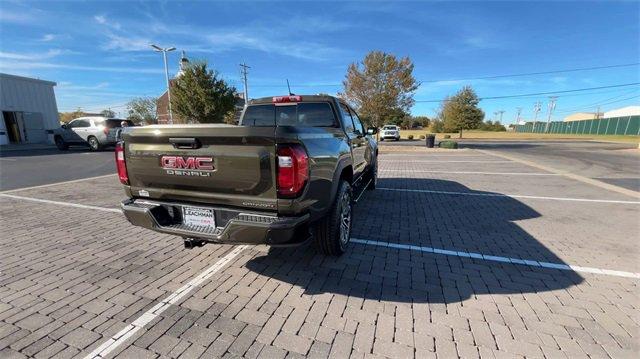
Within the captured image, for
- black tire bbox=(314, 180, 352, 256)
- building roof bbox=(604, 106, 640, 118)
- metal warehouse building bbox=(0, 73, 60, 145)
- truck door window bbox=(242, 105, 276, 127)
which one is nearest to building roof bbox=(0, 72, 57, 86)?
metal warehouse building bbox=(0, 73, 60, 145)

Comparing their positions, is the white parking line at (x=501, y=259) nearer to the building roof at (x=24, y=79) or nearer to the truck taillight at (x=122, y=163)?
the truck taillight at (x=122, y=163)

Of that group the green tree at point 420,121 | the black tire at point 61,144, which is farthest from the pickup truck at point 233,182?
the green tree at point 420,121

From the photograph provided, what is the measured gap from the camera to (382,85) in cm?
2597

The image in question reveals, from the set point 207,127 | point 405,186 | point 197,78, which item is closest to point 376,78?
point 197,78

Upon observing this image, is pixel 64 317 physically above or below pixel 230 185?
below

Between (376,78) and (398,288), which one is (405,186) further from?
(376,78)

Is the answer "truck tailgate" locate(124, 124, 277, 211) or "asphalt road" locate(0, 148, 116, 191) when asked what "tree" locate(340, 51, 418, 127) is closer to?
"asphalt road" locate(0, 148, 116, 191)

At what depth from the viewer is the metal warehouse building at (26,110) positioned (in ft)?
69.2

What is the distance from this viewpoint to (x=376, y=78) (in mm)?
25969

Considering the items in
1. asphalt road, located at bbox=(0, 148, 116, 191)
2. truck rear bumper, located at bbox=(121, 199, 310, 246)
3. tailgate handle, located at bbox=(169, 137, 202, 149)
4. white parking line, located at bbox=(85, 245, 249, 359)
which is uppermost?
tailgate handle, located at bbox=(169, 137, 202, 149)

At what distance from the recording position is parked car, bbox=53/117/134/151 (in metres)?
16.6

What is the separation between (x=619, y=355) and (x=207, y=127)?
3.57 meters

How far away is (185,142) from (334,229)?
5.75 feet

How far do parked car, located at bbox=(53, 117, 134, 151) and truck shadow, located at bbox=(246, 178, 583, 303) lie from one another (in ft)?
54.2
